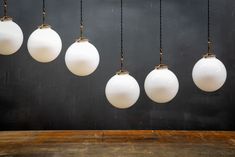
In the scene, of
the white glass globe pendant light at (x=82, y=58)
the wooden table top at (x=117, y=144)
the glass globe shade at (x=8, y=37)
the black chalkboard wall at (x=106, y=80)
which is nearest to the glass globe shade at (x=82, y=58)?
the white glass globe pendant light at (x=82, y=58)

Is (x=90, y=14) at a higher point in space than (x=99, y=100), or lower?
higher

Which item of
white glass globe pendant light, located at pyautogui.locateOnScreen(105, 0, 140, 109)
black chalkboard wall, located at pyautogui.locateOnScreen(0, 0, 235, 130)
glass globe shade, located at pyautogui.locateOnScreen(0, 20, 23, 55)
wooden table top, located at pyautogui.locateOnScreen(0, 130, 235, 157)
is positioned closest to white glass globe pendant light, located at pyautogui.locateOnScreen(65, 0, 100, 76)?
white glass globe pendant light, located at pyautogui.locateOnScreen(105, 0, 140, 109)

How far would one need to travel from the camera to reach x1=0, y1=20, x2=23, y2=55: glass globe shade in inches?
110

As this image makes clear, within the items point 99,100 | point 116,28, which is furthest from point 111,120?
point 116,28

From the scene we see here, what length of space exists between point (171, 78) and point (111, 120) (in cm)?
255

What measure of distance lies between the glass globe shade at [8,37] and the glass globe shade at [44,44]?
0.45ft

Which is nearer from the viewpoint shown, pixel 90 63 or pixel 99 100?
pixel 90 63

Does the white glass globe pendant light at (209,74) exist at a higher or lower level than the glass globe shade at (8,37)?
lower

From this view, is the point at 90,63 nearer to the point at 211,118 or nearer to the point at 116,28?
the point at 116,28

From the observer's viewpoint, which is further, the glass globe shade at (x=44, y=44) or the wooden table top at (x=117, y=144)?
the wooden table top at (x=117, y=144)

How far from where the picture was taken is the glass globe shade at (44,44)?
9.21 feet

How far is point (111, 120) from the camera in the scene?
523 centimetres

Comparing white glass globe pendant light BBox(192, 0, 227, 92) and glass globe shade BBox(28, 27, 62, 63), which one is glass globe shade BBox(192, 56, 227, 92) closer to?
white glass globe pendant light BBox(192, 0, 227, 92)

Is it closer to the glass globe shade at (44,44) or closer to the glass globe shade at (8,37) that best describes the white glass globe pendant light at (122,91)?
the glass globe shade at (44,44)
